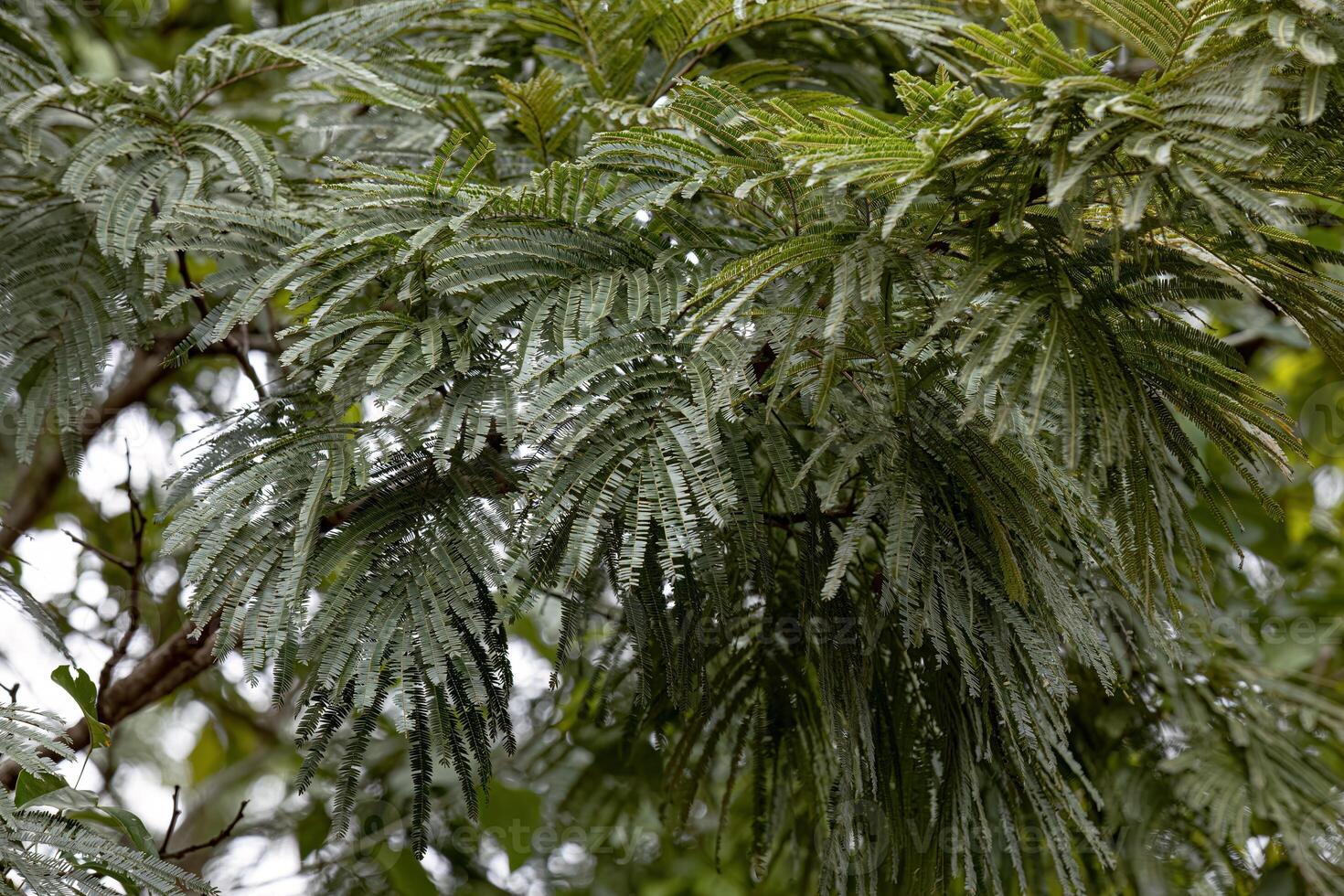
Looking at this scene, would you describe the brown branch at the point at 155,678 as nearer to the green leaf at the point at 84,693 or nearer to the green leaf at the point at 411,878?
the green leaf at the point at 84,693

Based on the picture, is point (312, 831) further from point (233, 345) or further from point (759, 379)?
point (759, 379)

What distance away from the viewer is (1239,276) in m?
1.16

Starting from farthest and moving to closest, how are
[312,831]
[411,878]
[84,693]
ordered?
[312,831] → [411,878] → [84,693]

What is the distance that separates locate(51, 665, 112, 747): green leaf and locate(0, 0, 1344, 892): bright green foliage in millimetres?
248

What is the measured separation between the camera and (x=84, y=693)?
1465 mm

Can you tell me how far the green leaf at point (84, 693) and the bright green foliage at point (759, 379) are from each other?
248 mm

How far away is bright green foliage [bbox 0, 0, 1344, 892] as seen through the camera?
3.57 feet

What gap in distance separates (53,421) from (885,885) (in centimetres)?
140

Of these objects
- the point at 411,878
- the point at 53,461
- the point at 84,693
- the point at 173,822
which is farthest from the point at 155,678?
the point at 53,461

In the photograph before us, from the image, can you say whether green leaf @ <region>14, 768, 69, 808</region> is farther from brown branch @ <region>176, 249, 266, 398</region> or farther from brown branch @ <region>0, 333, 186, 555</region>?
brown branch @ <region>0, 333, 186, 555</region>

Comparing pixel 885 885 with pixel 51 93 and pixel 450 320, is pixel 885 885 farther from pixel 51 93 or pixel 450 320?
pixel 51 93

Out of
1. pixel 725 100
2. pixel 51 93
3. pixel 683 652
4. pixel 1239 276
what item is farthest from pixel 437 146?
pixel 1239 276

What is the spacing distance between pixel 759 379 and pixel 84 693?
907mm


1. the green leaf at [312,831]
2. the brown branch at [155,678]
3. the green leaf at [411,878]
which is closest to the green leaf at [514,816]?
the green leaf at [411,878]
